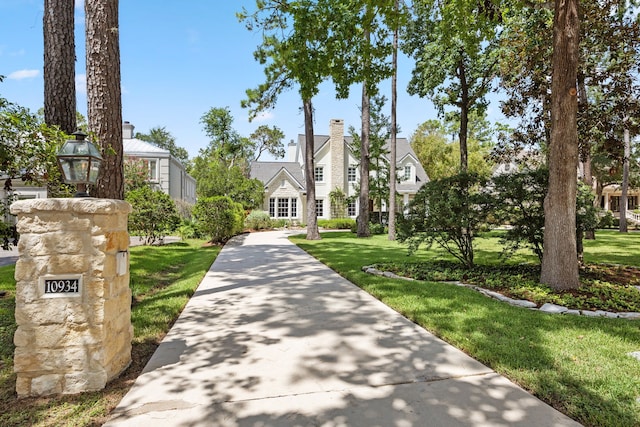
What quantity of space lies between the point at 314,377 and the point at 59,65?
6149 millimetres

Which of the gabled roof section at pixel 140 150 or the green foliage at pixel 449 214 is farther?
the gabled roof section at pixel 140 150

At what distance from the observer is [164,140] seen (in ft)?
197

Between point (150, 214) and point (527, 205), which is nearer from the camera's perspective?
point (527, 205)

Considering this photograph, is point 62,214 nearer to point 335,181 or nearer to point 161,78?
point 161,78

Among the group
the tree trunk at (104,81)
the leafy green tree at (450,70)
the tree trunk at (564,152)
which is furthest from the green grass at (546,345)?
the leafy green tree at (450,70)

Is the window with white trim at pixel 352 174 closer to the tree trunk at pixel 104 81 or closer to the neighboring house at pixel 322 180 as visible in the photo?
the neighboring house at pixel 322 180

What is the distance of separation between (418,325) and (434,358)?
42.3 inches

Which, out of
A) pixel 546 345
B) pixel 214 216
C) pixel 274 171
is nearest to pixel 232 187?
pixel 274 171

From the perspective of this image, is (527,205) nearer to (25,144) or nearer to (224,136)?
(25,144)

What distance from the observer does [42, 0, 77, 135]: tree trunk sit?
5860mm

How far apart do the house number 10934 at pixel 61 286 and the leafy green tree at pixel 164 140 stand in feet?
194

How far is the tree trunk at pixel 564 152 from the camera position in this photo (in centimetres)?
570

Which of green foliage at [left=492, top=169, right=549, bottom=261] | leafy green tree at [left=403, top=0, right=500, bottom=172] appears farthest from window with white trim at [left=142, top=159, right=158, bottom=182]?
green foliage at [left=492, top=169, right=549, bottom=261]

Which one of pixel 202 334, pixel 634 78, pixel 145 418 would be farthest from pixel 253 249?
pixel 634 78
